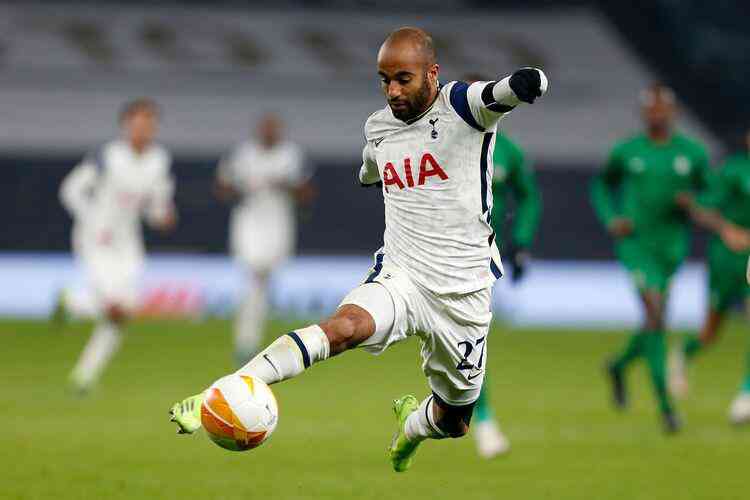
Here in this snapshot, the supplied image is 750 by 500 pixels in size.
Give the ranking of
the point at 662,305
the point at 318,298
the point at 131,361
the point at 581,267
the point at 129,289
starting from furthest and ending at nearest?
1. the point at 581,267
2. the point at 318,298
3. the point at 131,361
4. the point at 129,289
5. the point at 662,305

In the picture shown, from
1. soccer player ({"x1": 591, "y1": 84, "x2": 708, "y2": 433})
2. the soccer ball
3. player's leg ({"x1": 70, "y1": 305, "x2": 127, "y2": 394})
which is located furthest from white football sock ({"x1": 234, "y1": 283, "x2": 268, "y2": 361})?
the soccer ball

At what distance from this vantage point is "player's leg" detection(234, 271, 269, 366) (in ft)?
48.8

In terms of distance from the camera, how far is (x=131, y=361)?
1531 centimetres

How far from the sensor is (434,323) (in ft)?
21.3

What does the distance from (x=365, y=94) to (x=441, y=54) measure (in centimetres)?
213

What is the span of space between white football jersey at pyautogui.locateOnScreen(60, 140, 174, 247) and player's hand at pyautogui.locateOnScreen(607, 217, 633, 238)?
418cm

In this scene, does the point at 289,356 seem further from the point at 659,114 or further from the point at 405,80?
the point at 659,114

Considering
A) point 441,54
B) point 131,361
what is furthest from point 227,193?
point 441,54

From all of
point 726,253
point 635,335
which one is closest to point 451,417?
point 635,335

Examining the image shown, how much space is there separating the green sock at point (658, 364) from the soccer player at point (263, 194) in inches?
233

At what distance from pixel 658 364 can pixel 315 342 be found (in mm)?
5144

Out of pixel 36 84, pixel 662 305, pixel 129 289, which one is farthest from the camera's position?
pixel 36 84

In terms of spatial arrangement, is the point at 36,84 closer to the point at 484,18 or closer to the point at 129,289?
the point at 484,18

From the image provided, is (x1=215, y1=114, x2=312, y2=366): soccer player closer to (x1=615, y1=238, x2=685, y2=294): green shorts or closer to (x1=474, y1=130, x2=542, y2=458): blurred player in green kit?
(x1=615, y1=238, x2=685, y2=294): green shorts
